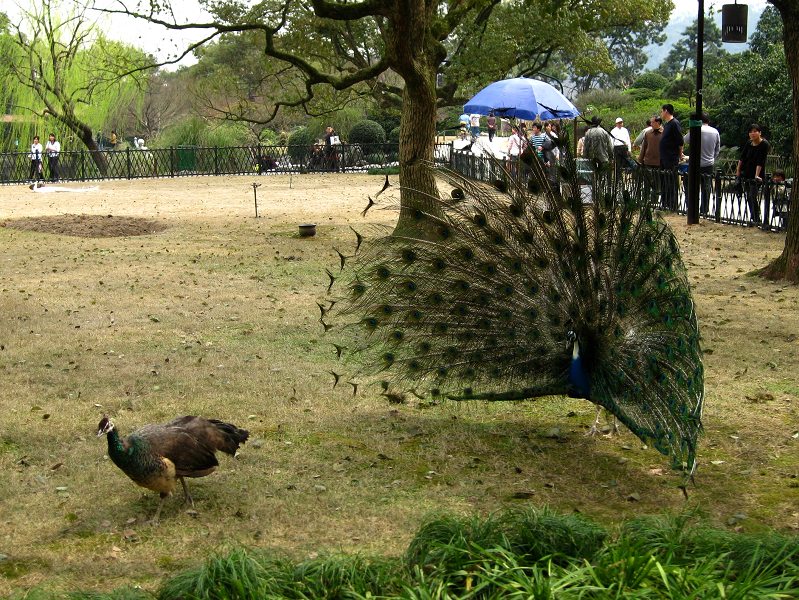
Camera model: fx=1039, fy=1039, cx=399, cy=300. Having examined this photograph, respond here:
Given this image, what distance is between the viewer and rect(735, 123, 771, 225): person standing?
1828 centimetres

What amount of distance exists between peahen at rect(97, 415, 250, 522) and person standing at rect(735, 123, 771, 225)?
551 inches

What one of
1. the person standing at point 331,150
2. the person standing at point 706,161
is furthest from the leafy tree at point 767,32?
the person standing at point 331,150

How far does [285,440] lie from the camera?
743cm

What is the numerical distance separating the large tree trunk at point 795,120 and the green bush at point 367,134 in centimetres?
2857

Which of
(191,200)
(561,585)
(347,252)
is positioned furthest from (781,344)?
(191,200)

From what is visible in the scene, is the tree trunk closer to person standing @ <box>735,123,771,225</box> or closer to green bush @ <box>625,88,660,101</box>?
person standing @ <box>735,123,771,225</box>

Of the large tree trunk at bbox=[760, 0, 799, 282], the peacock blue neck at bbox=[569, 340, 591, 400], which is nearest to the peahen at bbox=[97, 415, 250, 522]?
the peacock blue neck at bbox=[569, 340, 591, 400]

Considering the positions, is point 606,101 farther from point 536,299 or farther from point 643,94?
point 536,299

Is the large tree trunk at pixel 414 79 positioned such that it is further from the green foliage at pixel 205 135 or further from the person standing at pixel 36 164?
A: the green foliage at pixel 205 135

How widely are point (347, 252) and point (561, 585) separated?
12280mm

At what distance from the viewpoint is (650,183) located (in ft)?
23.0

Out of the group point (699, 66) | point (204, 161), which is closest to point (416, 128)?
point (699, 66)

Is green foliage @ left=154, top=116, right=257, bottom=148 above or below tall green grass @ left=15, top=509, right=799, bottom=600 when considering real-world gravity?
above

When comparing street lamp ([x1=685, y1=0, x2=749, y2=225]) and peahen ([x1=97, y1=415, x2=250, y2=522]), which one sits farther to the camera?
street lamp ([x1=685, y1=0, x2=749, y2=225])
